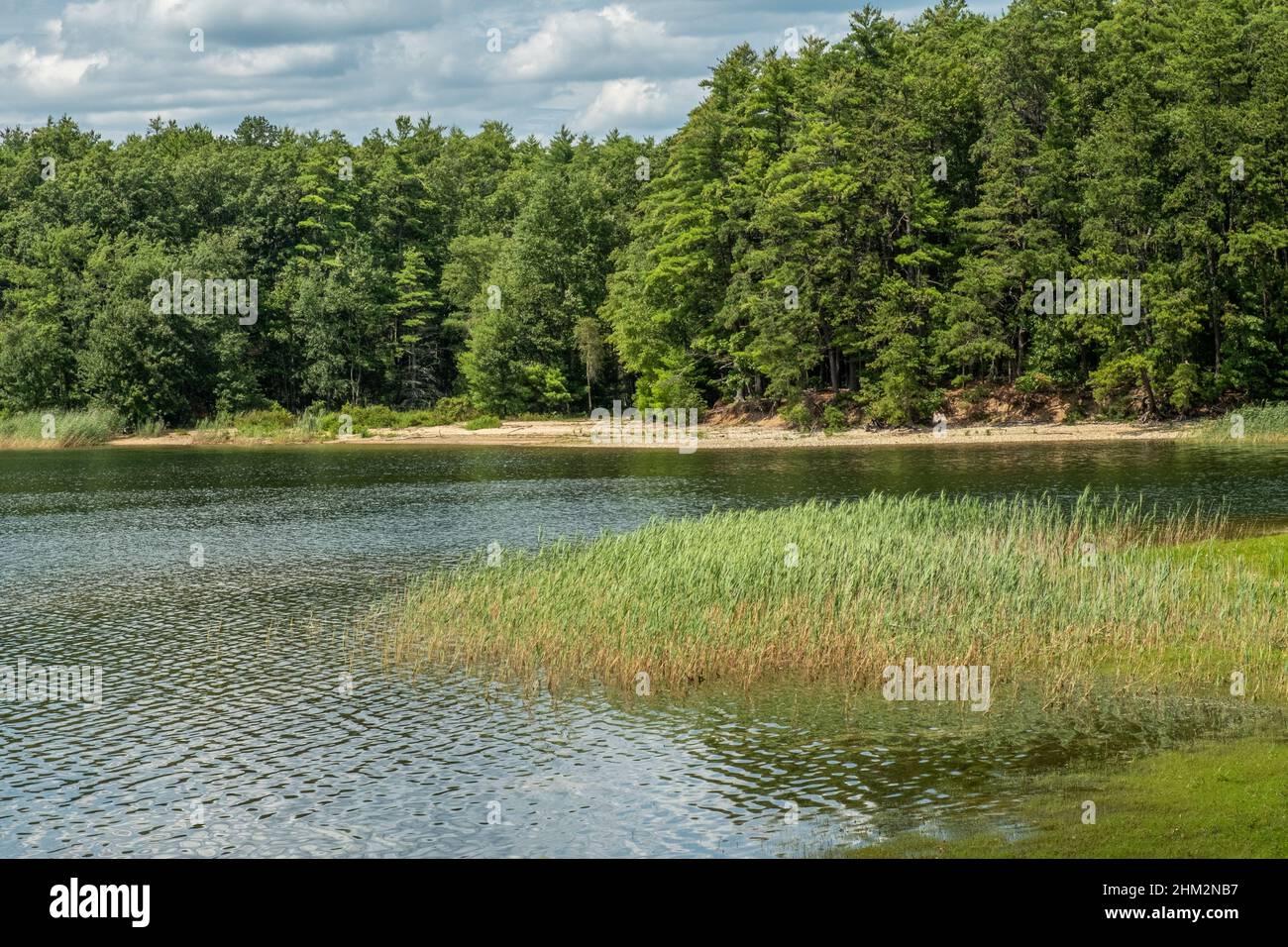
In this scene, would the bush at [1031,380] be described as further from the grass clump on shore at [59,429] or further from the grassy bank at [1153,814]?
the grass clump on shore at [59,429]

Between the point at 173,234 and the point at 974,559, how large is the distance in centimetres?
10387

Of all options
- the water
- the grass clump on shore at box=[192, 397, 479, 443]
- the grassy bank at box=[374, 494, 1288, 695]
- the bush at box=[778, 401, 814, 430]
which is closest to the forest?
the bush at box=[778, 401, 814, 430]

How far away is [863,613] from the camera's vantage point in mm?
23922

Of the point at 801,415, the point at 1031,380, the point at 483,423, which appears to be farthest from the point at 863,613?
the point at 483,423

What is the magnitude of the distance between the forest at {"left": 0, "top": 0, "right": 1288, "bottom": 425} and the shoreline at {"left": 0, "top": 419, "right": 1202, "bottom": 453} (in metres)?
2.20

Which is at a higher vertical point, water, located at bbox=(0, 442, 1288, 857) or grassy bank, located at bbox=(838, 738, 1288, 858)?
grassy bank, located at bbox=(838, 738, 1288, 858)

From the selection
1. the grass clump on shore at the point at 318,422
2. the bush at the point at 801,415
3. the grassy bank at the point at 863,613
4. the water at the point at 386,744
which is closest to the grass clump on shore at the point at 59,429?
the grass clump on shore at the point at 318,422

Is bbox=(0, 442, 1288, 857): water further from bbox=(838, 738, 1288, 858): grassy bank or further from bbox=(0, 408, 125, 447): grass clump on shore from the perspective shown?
bbox=(0, 408, 125, 447): grass clump on shore

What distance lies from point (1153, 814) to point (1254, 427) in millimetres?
57377

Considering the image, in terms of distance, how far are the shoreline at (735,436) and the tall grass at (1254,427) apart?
198 centimetres

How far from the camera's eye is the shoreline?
7275 centimetres

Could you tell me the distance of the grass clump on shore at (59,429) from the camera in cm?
9894
